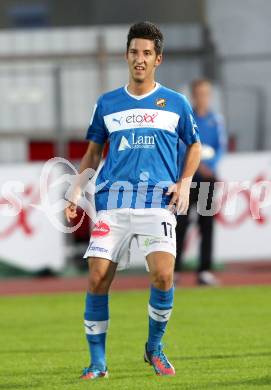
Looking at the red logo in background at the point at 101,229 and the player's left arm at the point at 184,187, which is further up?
the player's left arm at the point at 184,187

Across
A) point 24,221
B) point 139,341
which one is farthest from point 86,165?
point 24,221

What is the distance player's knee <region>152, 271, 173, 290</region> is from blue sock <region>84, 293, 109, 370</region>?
33 centimetres

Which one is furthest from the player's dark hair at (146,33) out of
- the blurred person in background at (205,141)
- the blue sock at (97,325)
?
the blurred person in background at (205,141)

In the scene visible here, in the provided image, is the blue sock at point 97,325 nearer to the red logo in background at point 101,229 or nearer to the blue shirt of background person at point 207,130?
the red logo in background at point 101,229

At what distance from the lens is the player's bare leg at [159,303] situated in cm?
761

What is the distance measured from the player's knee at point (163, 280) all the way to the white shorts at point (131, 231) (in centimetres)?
15

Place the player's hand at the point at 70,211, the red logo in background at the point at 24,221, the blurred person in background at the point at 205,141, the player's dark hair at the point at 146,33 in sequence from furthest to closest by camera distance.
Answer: the red logo in background at the point at 24,221 → the blurred person in background at the point at 205,141 → the player's hand at the point at 70,211 → the player's dark hair at the point at 146,33

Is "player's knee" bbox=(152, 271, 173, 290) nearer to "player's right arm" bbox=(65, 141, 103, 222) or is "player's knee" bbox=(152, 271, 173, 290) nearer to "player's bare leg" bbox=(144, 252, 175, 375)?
"player's bare leg" bbox=(144, 252, 175, 375)

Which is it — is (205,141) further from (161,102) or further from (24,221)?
(161,102)

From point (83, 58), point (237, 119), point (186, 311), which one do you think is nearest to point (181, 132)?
point (186, 311)

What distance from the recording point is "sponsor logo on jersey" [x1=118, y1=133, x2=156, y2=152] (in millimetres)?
7664

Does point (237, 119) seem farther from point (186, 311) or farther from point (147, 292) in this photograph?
point (186, 311)

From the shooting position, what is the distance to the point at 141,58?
7656mm

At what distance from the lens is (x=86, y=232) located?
1697 cm
